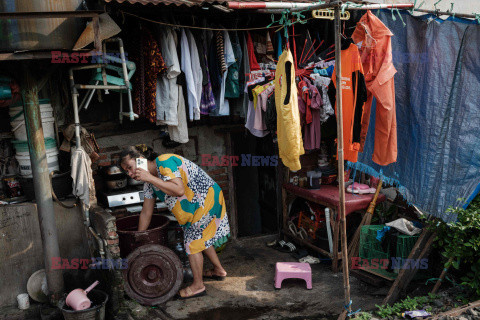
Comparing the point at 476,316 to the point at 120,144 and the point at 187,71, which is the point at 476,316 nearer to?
the point at 187,71

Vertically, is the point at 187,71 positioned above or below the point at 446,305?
above

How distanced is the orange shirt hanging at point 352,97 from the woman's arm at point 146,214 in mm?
2462

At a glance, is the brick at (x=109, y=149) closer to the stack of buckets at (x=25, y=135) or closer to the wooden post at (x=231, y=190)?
the stack of buckets at (x=25, y=135)

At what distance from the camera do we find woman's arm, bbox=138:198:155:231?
5457 millimetres

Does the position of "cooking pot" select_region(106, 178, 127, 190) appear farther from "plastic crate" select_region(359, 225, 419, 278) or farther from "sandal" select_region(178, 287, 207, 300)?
"plastic crate" select_region(359, 225, 419, 278)

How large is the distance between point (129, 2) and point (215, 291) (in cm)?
374

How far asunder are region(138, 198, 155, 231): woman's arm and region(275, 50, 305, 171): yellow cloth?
180cm

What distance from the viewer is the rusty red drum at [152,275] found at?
5.31m

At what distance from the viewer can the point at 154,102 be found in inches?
222

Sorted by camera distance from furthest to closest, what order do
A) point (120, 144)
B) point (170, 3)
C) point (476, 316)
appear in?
point (120, 144) < point (170, 3) < point (476, 316)

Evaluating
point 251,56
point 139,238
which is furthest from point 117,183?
point 251,56

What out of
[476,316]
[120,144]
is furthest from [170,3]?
[476,316]

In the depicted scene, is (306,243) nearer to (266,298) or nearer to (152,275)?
(266,298)

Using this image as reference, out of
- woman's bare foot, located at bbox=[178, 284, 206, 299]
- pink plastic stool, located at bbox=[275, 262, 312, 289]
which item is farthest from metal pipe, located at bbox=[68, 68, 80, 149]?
pink plastic stool, located at bbox=[275, 262, 312, 289]
